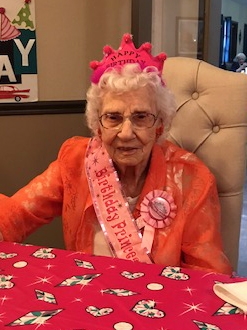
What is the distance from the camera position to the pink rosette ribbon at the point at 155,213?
4.77 ft

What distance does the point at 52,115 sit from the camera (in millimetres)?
2574

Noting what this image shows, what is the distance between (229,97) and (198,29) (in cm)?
106

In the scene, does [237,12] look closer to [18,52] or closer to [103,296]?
[18,52]

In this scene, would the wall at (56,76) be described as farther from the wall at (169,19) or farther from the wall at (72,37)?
the wall at (169,19)

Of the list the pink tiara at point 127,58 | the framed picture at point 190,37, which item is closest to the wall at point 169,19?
the framed picture at point 190,37

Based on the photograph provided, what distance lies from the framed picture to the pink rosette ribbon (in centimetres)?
130

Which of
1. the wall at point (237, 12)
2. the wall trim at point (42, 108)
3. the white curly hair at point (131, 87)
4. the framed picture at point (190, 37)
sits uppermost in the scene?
the wall at point (237, 12)

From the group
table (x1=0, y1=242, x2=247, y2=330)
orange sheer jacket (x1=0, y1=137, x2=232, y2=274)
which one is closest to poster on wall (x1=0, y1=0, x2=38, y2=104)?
orange sheer jacket (x1=0, y1=137, x2=232, y2=274)

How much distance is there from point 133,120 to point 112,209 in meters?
0.27

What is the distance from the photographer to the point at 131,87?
1.43 m

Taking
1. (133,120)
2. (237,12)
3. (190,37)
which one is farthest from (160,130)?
(237,12)

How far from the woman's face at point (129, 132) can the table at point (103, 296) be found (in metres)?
0.37

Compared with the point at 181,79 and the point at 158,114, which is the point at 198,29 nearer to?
the point at 181,79

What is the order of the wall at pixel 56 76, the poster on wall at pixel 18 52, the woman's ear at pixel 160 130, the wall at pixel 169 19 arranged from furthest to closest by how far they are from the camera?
the wall at pixel 169 19, the wall at pixel 56 76, the poster on wall at pixel 18 52, the woman's ear at pixel 160 130
